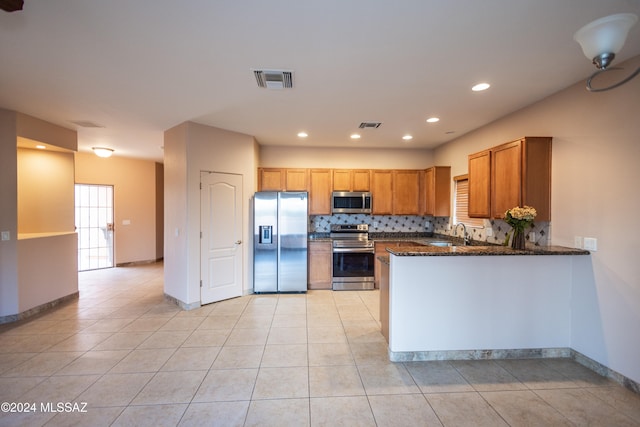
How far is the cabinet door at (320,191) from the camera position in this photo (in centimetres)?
548

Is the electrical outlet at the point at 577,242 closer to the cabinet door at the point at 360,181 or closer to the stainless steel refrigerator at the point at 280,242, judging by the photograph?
the cabinet door at the point at 360,181

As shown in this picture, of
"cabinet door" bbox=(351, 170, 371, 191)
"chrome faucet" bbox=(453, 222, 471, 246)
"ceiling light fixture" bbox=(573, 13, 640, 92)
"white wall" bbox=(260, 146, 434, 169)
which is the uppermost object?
"white wall" bbox=(260, 146, 434, 169)

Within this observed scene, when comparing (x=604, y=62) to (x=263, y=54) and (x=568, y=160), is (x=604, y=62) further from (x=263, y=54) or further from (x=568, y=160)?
(x=263, y=54)

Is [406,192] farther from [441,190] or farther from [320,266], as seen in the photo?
[320,266]

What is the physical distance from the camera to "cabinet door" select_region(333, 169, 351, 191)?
5.51 meters

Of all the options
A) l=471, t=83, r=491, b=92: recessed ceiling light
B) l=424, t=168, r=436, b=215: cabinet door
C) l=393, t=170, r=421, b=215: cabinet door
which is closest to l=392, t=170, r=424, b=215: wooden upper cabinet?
l=393, t=170, r=421, b=215: cabinet door

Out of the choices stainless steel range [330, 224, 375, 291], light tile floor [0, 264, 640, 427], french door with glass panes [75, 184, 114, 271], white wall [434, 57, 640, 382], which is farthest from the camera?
french door with glass panes [75, 184, 114, 271]

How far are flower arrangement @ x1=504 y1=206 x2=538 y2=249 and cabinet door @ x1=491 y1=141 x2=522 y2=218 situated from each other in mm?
242

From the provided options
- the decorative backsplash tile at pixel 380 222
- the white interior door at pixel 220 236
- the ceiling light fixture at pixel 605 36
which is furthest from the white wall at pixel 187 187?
the ceiling light fixture at pixel 605 36

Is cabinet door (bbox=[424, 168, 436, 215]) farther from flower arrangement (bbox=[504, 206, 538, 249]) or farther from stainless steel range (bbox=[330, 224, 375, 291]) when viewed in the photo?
flower arrangement (bbox=[504, 206, 538, 249])

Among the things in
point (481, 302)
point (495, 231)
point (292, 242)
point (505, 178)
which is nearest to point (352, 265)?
point (292, 242)

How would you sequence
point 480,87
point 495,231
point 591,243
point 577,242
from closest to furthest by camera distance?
point 591,243
point 577,242
point 480,87
point 495,231

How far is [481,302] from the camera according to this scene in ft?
9.35

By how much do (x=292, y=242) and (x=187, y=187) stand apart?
1891mm
